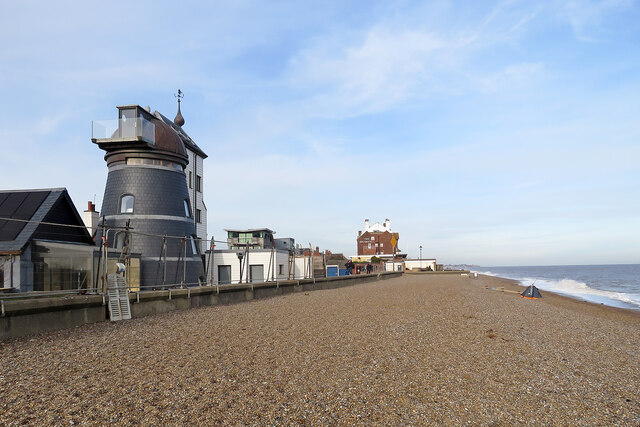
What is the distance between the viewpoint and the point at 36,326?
31.5ft

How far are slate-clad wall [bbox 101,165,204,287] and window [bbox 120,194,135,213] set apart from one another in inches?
8.0

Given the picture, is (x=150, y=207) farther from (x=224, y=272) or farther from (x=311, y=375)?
(x=311, y=375)

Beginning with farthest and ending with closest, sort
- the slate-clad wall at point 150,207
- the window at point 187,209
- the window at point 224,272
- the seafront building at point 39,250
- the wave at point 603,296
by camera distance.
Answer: the window at point 224,272 → the wave at point 603,296 → the window at point 187,209 → the slate-clad wall at point 150,207 → the seafront building at point 39,250

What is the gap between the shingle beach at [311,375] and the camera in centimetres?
551

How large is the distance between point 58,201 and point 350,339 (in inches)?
618

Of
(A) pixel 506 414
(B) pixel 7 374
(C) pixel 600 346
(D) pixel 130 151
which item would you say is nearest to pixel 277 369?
(A) pixel 506 414

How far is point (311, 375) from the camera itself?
716 centimetres

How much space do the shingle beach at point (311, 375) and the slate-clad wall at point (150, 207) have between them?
429 inches

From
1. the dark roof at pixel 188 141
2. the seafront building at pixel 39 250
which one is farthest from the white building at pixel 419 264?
the seafront building at pixel 39 250

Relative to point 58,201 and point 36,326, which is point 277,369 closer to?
point 36,326

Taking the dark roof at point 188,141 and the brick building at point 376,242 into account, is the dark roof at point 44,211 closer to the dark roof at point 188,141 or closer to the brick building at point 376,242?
the dark roof at point 188,141

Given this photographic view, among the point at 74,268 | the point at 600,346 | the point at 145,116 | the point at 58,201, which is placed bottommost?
the point at 600,346

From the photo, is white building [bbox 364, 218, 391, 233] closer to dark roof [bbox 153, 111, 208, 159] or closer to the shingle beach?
dark roof [bbox 153, 111, 208, 159]

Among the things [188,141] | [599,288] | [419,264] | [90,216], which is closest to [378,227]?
[419,264]
